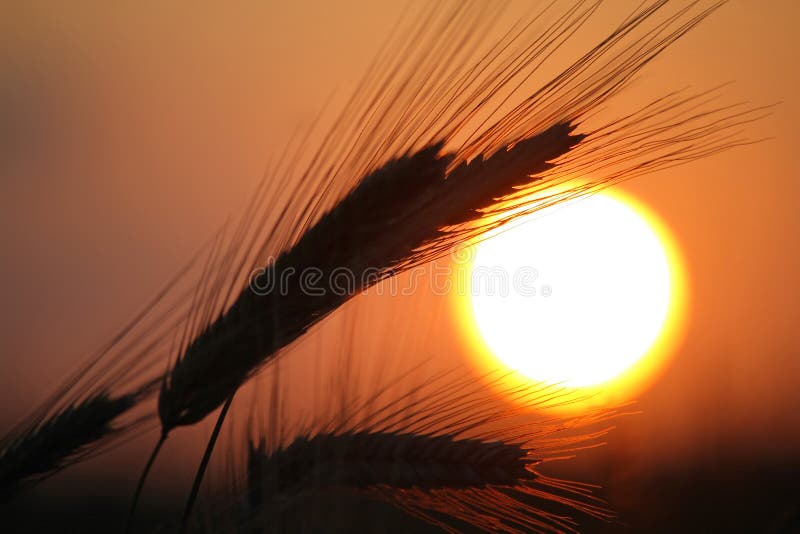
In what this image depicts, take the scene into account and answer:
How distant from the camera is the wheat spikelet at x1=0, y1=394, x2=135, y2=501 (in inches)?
40.0

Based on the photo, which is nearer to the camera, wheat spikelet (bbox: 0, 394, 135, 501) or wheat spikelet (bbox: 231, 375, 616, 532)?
wheat spikelet (bbox: 231, 375, 616, 532)

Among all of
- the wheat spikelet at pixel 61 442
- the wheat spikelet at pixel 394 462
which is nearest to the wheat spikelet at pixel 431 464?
the wheat spikelet at pixel 394 462

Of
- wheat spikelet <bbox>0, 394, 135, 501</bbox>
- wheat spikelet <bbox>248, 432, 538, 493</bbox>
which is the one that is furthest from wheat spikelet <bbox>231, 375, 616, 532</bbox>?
wheat spikelet <bbox>0, 394, 135, 501</bbox>

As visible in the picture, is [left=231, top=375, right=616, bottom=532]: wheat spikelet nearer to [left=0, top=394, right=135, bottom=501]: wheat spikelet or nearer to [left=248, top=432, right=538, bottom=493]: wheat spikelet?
[left=248, top=432, right=538, bottom=493]: wheat spikelet

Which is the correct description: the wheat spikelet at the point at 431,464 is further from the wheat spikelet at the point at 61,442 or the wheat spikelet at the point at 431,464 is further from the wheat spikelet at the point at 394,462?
the wheat spikelet at the point at 61,442

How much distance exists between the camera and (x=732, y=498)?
1011 mm

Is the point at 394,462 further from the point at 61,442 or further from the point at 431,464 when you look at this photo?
A: the point at 61,442

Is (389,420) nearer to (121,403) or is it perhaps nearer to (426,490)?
(426,490)

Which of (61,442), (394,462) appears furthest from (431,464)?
(61,442)

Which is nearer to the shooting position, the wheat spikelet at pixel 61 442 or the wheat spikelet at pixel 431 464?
the wheat spikelet at pixel 431 464

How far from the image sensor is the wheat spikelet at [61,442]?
1.02m

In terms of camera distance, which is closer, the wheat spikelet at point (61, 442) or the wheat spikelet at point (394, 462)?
the wheat spikelet at point (394, 462)

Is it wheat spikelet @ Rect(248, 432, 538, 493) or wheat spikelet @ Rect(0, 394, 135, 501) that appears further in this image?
wheat spikelet @ Rect(0, 394, 135, 501)

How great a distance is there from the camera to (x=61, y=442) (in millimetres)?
1024
